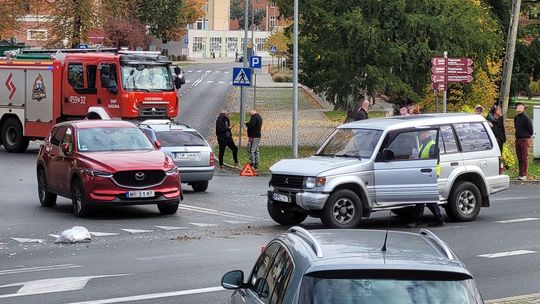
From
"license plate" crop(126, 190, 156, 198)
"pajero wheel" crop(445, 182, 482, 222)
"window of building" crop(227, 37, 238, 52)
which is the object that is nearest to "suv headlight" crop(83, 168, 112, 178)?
"license plate" crop(126, 190, 156, 198)

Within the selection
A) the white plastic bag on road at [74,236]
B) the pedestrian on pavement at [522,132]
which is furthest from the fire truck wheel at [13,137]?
the white plastic bag on road at [74,236]

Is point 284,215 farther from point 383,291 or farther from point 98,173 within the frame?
point 383,291

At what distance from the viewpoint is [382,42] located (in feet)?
114

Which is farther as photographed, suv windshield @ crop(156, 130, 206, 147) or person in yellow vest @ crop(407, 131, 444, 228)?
suv windshield @ crop(156, 130, 206, 147)

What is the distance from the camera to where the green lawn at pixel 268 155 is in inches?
1247

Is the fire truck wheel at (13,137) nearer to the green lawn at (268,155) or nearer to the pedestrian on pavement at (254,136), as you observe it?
the green lawn at (268,155)

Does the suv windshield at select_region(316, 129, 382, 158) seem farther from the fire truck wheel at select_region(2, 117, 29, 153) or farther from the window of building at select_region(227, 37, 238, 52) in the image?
the window of building at select_region(227, 37, 238, 52)

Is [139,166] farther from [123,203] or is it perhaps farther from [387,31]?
[387,31]

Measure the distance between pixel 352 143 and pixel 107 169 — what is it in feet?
14.5

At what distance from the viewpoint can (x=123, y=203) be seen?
18938 millimetres

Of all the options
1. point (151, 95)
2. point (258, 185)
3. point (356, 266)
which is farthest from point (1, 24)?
point (356, 266)

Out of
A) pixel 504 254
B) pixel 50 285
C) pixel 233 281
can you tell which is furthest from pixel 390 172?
pixel 233 281

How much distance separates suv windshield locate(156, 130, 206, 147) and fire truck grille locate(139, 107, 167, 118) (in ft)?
27.0

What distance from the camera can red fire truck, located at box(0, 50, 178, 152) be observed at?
107ft
